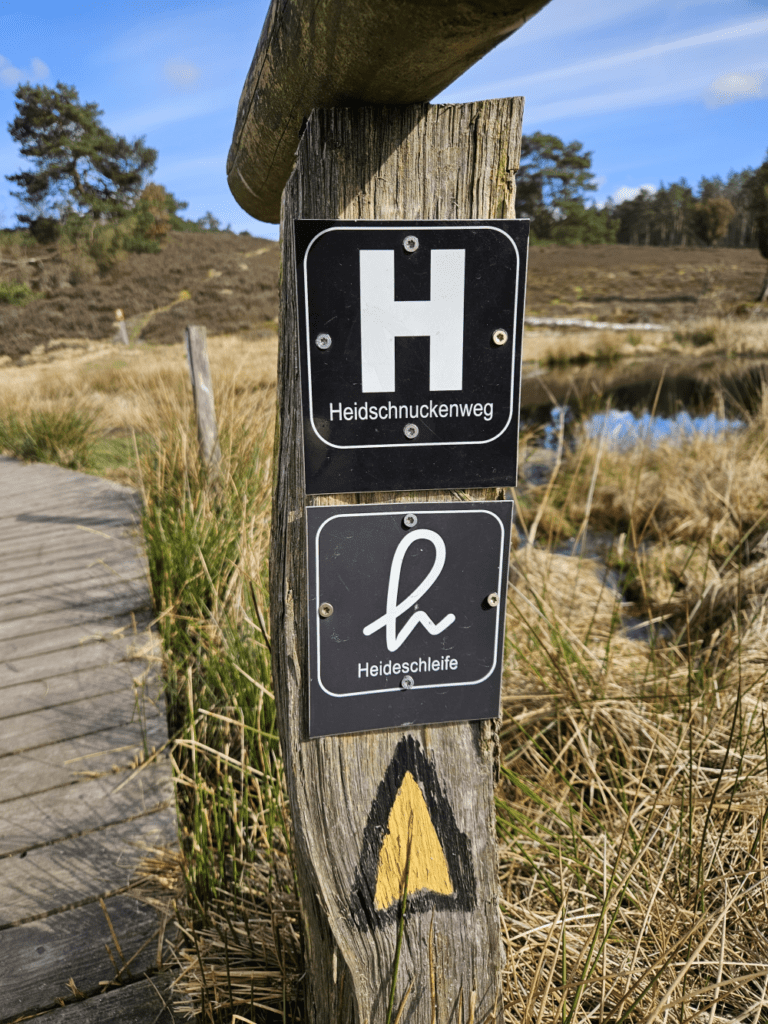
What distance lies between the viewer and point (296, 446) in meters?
0.82

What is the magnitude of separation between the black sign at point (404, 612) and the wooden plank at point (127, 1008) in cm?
91

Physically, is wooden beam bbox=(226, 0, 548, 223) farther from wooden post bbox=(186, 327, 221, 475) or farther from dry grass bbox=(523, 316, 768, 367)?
dry grass bbox=(523, 316, 768, 367)

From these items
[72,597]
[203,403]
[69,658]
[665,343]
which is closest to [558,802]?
[69,658]

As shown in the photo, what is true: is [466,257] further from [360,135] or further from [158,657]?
[158,657]

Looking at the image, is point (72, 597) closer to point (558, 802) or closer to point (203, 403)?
point (203, 403)

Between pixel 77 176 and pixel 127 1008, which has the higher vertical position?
pixel 77 176

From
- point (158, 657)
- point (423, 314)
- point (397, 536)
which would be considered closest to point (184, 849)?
point (158, 657)

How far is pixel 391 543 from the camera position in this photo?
0.81 metres

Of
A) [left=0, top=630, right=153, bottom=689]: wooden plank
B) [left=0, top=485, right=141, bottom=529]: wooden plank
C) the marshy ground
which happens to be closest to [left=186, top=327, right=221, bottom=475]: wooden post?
the marshy ground

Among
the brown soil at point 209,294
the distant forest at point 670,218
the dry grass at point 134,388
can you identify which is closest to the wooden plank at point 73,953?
the dry grass at point 134,388

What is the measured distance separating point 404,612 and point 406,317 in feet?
1.24

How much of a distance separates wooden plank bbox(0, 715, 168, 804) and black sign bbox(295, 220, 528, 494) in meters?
1.63

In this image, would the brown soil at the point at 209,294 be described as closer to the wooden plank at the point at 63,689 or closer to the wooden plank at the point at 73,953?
the wooden plank at the point at 63,689

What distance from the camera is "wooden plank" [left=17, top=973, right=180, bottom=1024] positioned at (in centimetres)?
126
